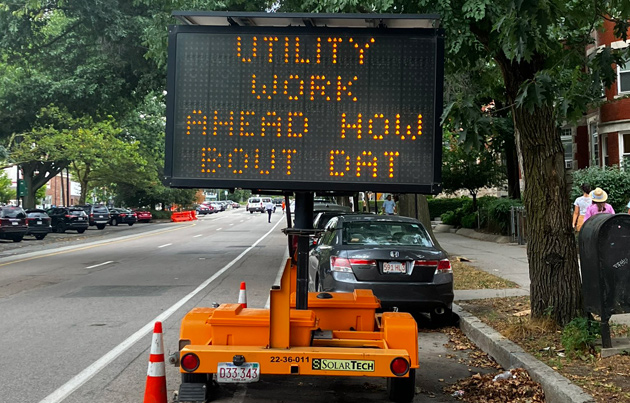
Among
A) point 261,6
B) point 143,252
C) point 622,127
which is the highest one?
point 261,6

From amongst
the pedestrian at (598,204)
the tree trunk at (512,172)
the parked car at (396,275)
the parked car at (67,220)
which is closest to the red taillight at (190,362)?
the parked car at (396,275)

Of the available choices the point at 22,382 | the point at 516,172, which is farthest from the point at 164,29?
the point at 516,172

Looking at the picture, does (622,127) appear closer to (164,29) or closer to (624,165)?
(624,165)

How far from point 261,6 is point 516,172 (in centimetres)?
1972

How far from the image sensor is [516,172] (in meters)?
29.8

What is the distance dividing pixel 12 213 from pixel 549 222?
26.6 m

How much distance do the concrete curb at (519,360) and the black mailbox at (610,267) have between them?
0.82 metres

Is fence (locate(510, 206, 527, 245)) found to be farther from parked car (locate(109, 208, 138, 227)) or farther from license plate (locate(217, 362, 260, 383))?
parked car (locate(109, 208, 138, 227))

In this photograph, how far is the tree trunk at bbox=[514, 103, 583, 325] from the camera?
7219 mm

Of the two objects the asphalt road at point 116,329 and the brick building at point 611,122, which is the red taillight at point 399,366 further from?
the brick building at point 611,122

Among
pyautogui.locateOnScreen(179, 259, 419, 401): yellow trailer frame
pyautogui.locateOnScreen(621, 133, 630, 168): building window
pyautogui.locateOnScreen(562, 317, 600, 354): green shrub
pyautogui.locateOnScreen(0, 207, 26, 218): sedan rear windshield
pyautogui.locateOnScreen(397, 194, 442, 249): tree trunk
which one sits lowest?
pyautogui.locateOnScreen(562, 317, 600, 354): green shrub

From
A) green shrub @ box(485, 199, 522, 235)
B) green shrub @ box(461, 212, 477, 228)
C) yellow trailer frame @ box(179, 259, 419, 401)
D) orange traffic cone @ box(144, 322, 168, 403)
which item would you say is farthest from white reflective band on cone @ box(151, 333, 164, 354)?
green shrub @ box(461, 212, 477, 228)

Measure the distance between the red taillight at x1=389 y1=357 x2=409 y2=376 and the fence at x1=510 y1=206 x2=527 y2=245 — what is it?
694 inches

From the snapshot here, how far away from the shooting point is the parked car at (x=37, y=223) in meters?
30.3
